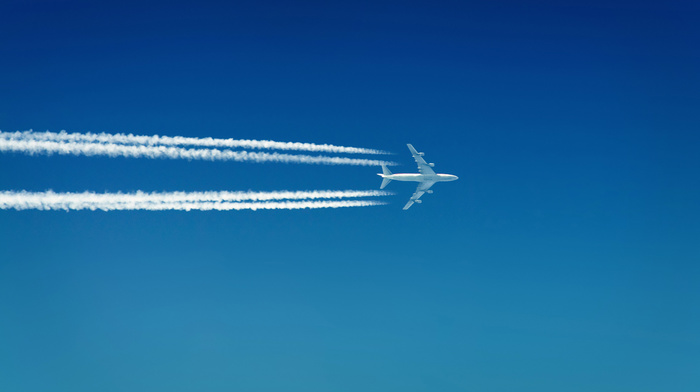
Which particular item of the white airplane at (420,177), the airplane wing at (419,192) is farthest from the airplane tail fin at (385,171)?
the airplane wing at (419,192)

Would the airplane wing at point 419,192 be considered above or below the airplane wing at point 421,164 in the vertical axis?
below

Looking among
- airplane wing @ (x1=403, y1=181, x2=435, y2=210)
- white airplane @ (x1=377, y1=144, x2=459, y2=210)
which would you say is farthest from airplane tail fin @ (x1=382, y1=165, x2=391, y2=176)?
airplane wing @ (x1=403, y1=181, x2=435, y2=210)

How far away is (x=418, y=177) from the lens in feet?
342

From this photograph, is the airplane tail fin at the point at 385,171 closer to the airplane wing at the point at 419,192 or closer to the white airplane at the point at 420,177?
the white airplane at the point at 420,177

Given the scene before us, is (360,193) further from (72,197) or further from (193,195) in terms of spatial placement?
(72,197)

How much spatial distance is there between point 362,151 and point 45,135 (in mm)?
41010

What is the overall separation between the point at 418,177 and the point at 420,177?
38 centimetres

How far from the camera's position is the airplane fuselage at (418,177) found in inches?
4045

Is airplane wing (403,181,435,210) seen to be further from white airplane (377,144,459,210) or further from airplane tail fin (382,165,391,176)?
airplane tail fin (382,165,391,176)

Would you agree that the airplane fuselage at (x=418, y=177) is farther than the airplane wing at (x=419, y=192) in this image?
No

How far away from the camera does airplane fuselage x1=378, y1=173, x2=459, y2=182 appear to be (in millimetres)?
102750

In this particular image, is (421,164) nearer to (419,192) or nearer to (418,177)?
(418,177)

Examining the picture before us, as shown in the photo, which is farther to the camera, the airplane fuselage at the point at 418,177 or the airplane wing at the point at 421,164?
the airplane wing at the point at 421,164

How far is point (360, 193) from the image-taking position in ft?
305
